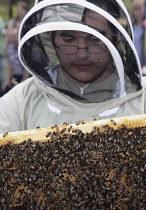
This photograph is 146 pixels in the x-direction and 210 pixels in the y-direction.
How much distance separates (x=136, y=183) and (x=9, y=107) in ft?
3.86

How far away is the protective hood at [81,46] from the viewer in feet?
8.43

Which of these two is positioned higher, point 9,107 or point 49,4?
point 49,4

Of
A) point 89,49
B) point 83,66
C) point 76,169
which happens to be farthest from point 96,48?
point 76,169

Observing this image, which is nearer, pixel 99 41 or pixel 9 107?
pixel 99 41

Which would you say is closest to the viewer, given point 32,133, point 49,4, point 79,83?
point 32,133

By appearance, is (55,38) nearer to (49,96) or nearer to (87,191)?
(49,96)

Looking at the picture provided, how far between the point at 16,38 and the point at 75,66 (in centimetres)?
389

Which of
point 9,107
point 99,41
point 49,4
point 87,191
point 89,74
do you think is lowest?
point 87,191

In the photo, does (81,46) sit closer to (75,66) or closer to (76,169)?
(75,66)

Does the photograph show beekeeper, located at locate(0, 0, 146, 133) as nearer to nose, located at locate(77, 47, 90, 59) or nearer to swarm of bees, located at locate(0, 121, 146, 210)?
nose, located at locate(77, 47, 90, 59)

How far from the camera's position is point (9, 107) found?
2.86 metres

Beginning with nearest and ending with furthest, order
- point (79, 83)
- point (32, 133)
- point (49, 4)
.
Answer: point (32, 133) → point (49, 4) → point (79, 83)

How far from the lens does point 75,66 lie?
106 inches

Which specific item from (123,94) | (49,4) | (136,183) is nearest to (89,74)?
(123,94)
